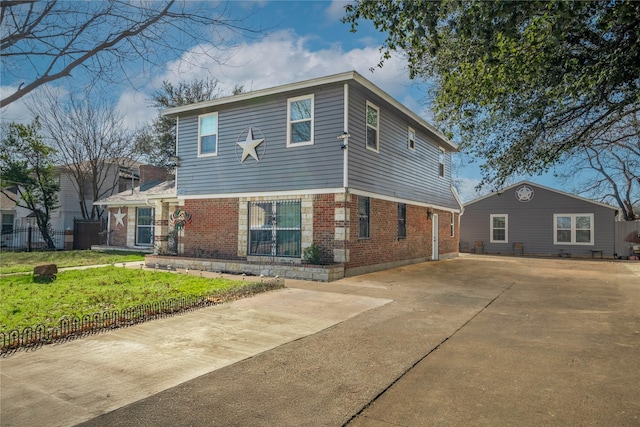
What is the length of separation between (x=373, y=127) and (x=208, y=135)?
6.17m

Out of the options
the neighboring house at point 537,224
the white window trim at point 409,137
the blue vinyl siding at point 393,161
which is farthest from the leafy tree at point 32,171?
the neighboring house at point 537,224

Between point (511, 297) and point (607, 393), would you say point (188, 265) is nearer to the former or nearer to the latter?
point (511, 297)

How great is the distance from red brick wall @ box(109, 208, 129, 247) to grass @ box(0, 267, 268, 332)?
928cm

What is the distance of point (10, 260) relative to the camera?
600 inches

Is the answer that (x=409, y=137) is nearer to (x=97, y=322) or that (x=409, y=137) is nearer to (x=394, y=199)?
(x=394, y=199)

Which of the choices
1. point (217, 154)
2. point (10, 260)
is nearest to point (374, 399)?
point (217, 154)

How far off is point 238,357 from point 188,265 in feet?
30.9

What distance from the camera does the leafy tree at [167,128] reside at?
27344 millimetres

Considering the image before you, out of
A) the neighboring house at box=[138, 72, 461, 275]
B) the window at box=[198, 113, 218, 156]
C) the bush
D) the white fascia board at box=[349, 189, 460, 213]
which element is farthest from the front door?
the window at box=[198, 113, 218, 156]

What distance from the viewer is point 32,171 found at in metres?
21.4

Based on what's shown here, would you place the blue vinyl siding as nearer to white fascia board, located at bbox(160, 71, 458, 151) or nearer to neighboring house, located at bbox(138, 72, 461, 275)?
neighboring house, located at bbox(138, 72, 461, 275)

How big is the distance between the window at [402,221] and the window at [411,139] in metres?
2.50

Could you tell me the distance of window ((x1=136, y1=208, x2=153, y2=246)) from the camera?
1916cm

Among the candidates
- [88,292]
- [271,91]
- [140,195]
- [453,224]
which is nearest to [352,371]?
[88,292]
